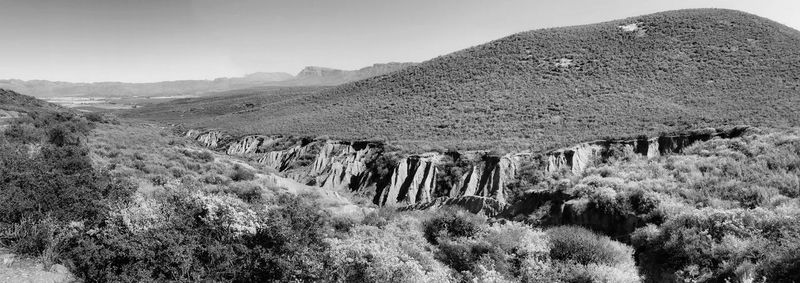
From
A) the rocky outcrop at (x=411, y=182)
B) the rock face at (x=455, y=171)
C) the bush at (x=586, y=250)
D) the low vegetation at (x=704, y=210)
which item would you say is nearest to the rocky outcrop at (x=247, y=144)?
the rock face at (x=455, y=171)

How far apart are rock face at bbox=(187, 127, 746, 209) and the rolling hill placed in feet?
8.13

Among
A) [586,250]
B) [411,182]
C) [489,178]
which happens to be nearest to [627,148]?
[489,178]

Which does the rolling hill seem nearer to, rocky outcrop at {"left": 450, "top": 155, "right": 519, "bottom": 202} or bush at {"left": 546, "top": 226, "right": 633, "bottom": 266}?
rocky outcrop at {"left": 450, "top": 155, "right": 519, "bottom": 202}

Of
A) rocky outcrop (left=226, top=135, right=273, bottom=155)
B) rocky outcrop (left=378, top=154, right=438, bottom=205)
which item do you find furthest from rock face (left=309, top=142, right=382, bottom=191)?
rocky outcrop (left=226, top=135, right=273, bottom=155)

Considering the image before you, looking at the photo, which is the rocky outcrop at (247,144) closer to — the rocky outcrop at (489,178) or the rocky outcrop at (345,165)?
the rocky outcrop at (345,165)

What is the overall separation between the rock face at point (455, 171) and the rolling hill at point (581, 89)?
2.48 metres

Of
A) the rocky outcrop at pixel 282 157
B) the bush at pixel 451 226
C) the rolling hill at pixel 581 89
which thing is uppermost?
the rolling hill at pixel 581 89

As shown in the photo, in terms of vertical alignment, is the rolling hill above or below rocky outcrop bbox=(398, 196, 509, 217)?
above

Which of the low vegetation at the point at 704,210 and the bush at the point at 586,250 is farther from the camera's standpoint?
the bush at the point at 586,250

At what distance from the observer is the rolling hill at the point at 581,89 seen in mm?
31047

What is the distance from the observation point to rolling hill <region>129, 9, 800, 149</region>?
31.0 meters

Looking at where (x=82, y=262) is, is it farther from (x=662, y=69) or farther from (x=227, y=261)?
(x=662, y=69)

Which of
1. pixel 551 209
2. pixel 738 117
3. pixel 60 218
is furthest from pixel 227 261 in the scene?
Result: pixel 738 117

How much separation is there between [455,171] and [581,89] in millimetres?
26035
